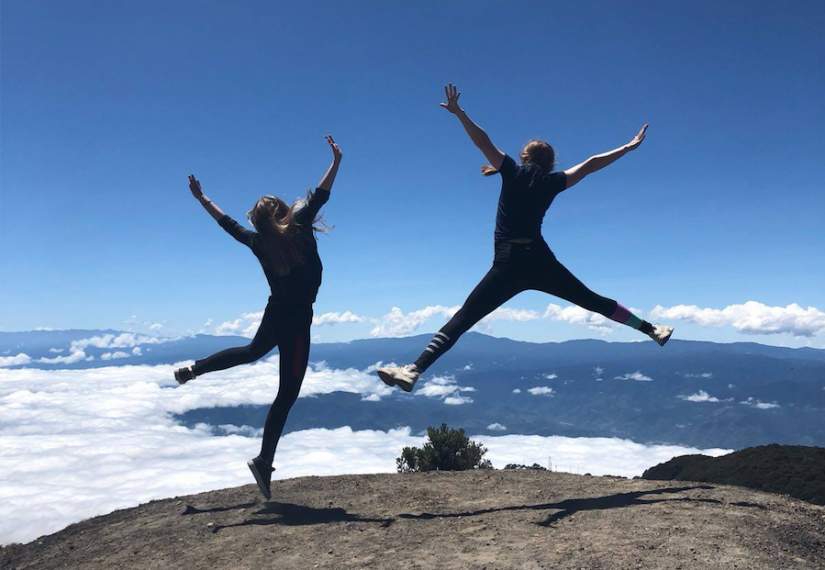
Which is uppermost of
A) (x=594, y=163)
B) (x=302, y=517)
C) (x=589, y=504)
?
(x=594, y=163)

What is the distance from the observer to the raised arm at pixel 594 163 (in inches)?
→ 242

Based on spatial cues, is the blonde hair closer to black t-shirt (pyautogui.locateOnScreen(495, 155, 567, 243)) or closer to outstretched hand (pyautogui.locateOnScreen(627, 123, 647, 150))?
black t-shirt (pyautogui.locateOnScreen(495, 155, 567, 243))

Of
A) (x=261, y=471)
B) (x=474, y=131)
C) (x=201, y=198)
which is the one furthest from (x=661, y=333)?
(x=201, y=198)

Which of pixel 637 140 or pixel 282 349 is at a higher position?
pixel 637 140

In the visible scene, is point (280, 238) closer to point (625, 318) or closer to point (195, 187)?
point (195, 187)

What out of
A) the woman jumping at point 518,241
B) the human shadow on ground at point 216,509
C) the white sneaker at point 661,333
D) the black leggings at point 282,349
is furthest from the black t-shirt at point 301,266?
the white sneaker at point 661,333

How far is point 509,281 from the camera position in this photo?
19.7ft

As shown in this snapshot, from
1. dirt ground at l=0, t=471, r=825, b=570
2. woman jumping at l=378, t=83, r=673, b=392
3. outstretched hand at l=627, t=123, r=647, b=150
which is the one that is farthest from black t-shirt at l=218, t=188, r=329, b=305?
outstretched hand at l=627, t=123, r=647, b=150

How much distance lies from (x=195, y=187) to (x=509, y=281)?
4.58 metres

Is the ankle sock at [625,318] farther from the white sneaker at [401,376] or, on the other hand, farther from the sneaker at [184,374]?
the sneaker at [184,374]

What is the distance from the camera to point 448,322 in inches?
238

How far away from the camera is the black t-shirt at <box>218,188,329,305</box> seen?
6.42 meters

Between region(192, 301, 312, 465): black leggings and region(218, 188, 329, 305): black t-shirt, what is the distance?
0.15m

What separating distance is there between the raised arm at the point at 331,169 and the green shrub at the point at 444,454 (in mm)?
9690
